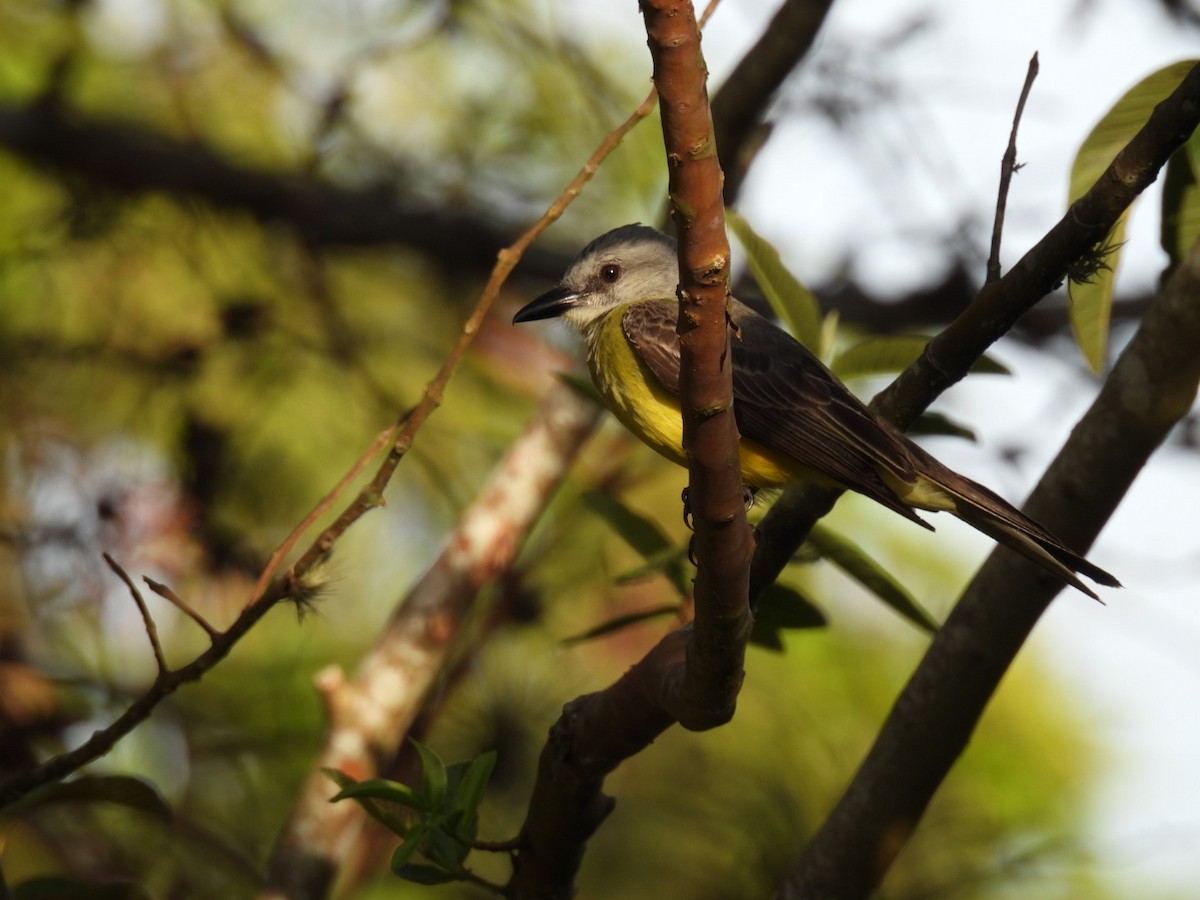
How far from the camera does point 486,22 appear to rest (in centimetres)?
626

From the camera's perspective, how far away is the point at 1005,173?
2904 millimetres

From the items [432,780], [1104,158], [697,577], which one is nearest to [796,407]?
[1104,158]

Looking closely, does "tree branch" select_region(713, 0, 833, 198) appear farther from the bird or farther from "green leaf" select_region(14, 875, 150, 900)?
"green leaf" select_region(14, 875, 150, 900)

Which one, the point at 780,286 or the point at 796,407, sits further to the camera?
the point at 796,407

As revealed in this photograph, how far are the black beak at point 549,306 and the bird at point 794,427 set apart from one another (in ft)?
1.38

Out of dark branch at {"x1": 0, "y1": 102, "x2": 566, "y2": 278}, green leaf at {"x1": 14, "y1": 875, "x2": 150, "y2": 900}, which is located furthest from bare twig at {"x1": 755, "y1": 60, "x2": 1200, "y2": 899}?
dark branch at {"x1": 0, "y1": 102, "x2": 566, "y2": 278}

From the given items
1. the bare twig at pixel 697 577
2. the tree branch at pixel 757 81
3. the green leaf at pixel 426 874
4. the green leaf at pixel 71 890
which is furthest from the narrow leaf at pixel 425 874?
the tree branch at pixel 757 81

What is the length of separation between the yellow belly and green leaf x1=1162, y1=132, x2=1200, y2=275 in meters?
1.07

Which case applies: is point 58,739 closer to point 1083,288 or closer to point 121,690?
point 121,690

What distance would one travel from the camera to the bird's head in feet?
15.8

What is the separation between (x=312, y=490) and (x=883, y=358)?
3241 millimetres

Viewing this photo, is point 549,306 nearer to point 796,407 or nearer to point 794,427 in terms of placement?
point 796,407

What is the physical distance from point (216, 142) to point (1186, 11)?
15.0ft

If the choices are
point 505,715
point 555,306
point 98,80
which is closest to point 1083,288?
point 555,306
